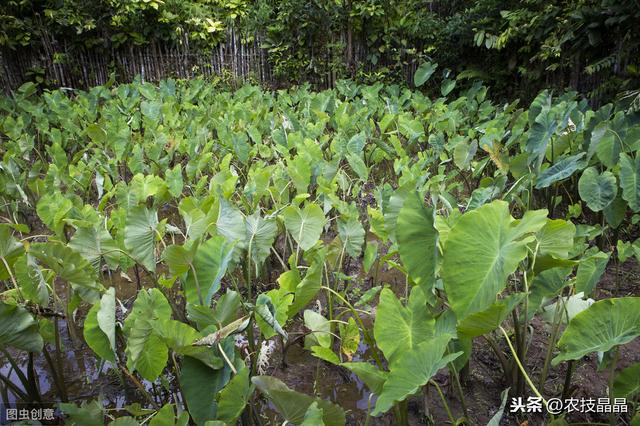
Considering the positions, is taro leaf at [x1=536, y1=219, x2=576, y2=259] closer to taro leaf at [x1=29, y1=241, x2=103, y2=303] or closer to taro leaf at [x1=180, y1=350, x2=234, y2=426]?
taro leaf at [x1=180, y1=350, x2=234, y2=426]

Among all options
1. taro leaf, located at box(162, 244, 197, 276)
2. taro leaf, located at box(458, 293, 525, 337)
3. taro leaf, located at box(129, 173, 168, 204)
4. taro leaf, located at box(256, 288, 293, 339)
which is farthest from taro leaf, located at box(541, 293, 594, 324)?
taro leaf, located at box(129, 173, 168, 204)

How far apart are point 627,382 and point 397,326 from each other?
0.44 meters

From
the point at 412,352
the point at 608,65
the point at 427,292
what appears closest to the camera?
the point at 412,352

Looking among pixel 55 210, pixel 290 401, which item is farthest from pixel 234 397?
pixel 55 210

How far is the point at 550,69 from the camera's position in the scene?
13.5 ft

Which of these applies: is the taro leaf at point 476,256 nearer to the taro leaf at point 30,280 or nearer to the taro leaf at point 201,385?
the taro leaf at point 201,385

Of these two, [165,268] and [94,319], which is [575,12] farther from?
[94,319]

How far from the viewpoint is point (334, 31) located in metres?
6.02

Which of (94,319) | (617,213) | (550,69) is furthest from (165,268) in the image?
(550,69)

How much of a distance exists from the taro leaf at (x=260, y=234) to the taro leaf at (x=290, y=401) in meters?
0.52

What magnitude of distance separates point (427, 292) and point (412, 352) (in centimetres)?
15

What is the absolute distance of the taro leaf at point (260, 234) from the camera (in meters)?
1.29

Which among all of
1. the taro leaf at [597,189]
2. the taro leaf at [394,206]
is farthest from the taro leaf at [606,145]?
the taro leaf at [394,206]

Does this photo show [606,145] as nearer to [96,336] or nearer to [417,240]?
[417,240]
